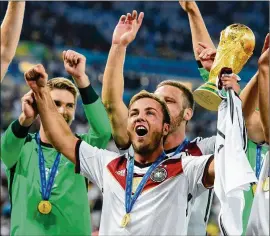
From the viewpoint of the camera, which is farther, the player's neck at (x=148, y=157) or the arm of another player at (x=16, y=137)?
the arm of another player at (x=16, y=137)

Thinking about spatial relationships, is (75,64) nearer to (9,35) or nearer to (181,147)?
(9,35)

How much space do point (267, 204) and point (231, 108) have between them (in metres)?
0.47

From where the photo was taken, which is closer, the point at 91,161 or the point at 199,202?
the point at 91,161

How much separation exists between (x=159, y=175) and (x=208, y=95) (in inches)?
18.6

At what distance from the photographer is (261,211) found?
10.8 feet

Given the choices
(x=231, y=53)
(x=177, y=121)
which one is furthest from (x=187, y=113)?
(x=231, y=53)

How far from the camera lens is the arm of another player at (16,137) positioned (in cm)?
396

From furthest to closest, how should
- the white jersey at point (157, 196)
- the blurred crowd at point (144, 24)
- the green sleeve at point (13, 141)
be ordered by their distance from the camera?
the blurred crowd at point (144, 24), the green sleeve at point (13, 141), the white jersey at point (157, 196)

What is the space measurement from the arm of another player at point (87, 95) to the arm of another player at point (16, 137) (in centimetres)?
29

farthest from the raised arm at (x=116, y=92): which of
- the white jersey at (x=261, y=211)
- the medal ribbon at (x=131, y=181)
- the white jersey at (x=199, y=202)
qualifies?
the white jersey at (x=261, y=211)

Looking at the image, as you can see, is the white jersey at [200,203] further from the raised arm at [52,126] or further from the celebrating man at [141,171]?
the raised arm at [52,126]

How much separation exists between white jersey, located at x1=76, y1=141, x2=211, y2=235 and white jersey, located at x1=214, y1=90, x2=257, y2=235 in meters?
0.29

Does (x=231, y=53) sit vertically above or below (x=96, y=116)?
above

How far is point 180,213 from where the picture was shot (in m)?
3.63
